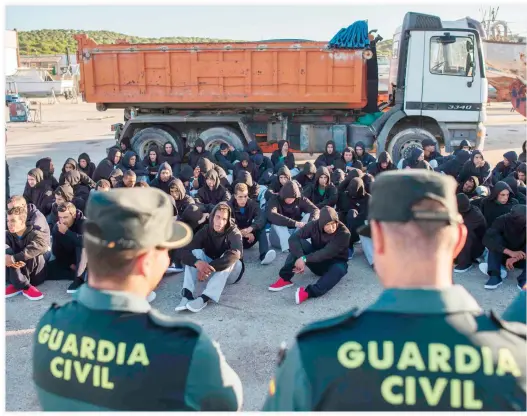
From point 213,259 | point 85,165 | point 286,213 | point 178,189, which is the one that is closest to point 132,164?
point 85,165

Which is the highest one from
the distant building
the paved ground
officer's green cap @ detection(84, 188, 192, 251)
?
the distant building

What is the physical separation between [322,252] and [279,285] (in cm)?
57

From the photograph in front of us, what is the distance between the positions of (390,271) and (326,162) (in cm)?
879

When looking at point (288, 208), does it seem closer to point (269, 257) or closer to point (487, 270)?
point (269, 257)

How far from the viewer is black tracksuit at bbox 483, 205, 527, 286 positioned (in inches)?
232

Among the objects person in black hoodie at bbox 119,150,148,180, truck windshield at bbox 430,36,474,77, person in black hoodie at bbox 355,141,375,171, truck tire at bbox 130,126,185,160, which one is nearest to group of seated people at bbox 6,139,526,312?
person in black hoodie at bbox 119,150,148,180

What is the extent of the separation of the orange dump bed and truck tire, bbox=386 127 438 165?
1001mm

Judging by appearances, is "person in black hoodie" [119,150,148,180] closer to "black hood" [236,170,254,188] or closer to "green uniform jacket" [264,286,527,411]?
"black hood" [236,170,254,188]

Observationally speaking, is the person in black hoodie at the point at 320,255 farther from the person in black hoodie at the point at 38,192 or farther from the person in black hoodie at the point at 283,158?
the person in black hoodie at the point at 283,158

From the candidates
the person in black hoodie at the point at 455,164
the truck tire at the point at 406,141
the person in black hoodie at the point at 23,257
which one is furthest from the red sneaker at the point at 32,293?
the truck tire at the point at 406,141

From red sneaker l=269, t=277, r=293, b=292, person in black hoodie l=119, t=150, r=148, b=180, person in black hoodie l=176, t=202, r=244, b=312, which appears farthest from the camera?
person in black hoodie l=119, t=150, r=148, b=180

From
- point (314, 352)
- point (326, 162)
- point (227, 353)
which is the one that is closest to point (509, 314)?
point (314, 352)

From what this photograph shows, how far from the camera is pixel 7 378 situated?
4.30m

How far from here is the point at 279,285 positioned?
5965 millimetres
